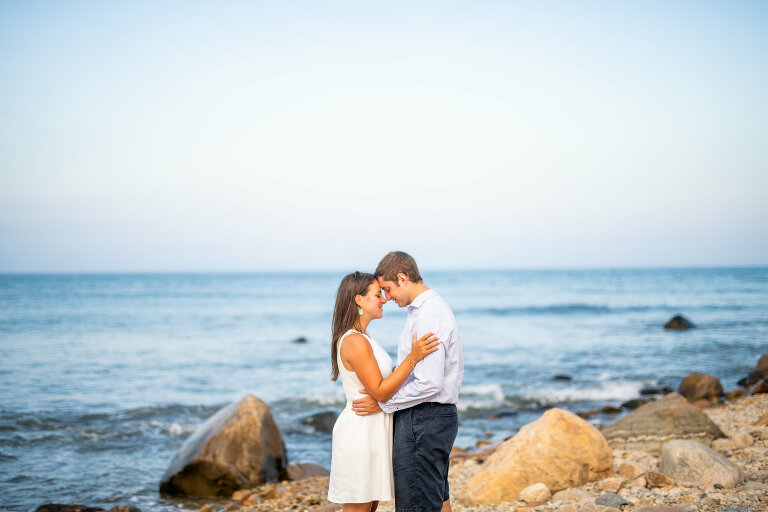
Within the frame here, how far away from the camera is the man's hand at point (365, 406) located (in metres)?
3.94

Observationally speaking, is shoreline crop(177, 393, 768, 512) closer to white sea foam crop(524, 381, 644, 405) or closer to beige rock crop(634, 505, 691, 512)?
beige rock crop(634, 505, 691, 512)

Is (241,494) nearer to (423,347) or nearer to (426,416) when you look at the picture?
(426,416)

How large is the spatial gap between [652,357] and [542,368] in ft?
15.3

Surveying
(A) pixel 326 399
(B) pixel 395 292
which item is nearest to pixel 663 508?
(B) pixel 395 292

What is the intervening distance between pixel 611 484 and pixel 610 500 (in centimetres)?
77

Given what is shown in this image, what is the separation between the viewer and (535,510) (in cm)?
579

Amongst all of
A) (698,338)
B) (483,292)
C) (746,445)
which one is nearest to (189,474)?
(746,445)

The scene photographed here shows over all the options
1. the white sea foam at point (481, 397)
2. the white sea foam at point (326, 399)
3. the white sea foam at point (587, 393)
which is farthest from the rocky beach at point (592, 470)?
the white sea foam at point (587, 393)

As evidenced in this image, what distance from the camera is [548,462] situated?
652cm

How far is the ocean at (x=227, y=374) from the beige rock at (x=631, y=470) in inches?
164

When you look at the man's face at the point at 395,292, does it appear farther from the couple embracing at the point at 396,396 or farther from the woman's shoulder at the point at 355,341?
the woman's shoulder at the point at 355,341

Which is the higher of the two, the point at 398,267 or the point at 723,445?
the point at 398,267

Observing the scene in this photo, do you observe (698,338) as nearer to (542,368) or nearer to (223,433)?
(542,368)

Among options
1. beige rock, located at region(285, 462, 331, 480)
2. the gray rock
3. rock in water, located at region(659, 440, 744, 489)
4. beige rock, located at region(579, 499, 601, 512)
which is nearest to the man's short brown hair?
beige rock, located at region(579, 499, 601, 512)
